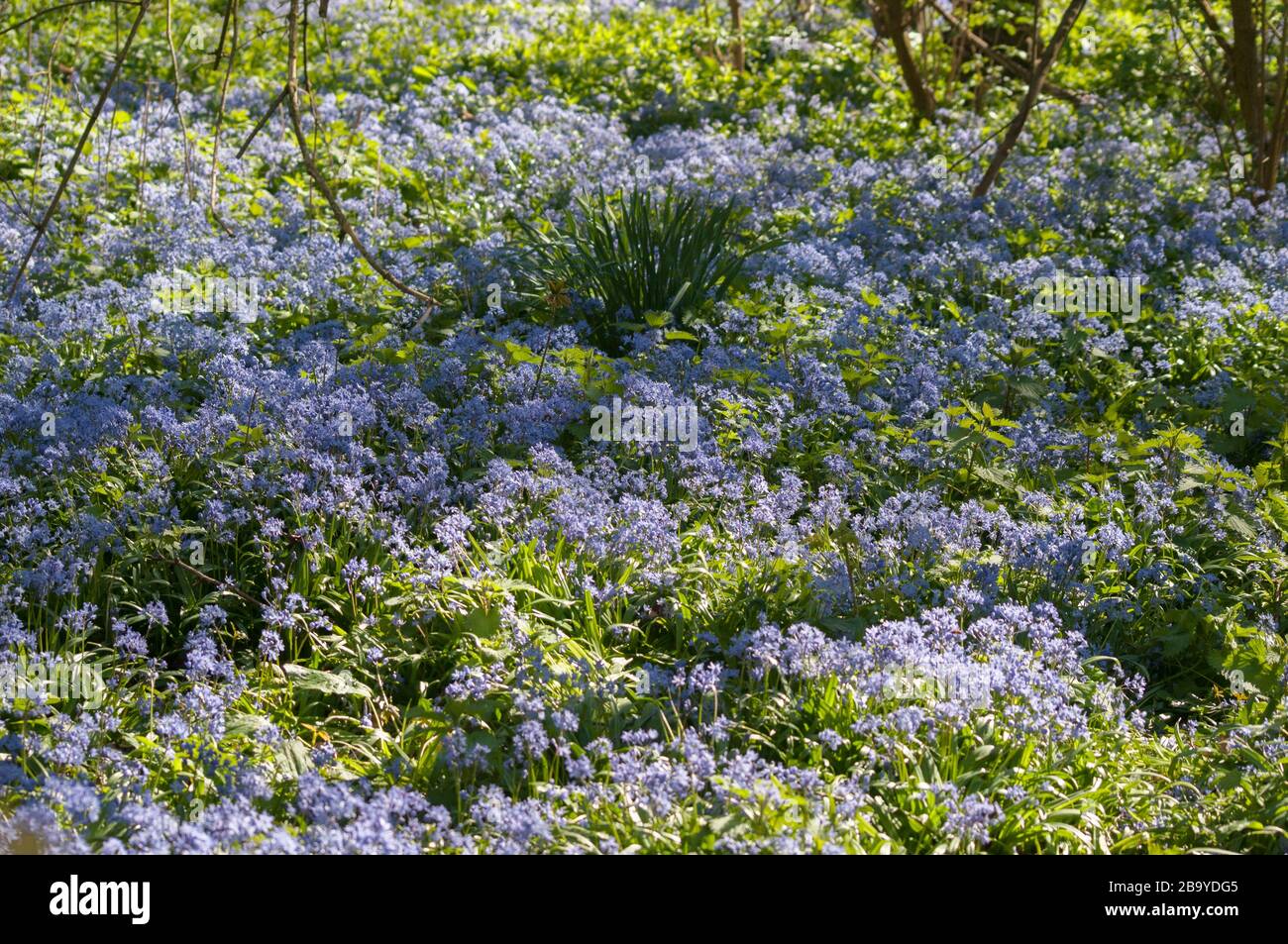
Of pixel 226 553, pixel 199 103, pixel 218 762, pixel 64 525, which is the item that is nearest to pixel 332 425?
pixel 226 553

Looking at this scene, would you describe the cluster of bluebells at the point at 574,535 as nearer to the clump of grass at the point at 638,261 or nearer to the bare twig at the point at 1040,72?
the clump of grass at the point at 638,261

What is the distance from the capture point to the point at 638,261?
258 inches

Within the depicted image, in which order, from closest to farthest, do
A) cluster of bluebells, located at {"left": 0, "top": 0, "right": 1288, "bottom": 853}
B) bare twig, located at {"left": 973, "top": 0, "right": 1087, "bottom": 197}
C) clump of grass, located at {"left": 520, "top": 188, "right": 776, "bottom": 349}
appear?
cluster of bluebells, located at {"left": 0, "top": 0, "right": 1288, "bottom": 853} → clump of grass, located at {"left": 520, "top": 188, "right": 776, "bottom": 349} → bare twig, located at {"left": 973, "top": 0, "right": 1087, "bottom": 197}

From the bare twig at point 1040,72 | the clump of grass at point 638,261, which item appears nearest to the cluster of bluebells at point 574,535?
the clump of grass at point 638,261

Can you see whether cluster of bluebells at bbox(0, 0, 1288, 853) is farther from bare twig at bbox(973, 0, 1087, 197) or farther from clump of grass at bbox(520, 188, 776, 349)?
bare twig at bbox(973, 0, 1087, 197)

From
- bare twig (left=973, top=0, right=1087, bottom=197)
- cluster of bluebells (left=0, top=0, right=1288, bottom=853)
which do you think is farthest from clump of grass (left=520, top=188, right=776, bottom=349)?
bare twig (left=973, top=0, right=1087, bottom=197)

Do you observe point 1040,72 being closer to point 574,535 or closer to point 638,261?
point 638,261

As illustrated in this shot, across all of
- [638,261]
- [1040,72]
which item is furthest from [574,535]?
[1040,72]

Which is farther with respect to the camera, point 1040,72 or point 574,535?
point 1040,72

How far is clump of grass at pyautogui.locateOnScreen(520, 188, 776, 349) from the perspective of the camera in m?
6.55

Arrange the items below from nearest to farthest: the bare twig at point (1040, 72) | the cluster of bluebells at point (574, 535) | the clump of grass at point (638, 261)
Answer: the cluster of bluebells at point (574, 535) → the clump of grass at point (638, 261) → the bare twig at point (1040, 72)

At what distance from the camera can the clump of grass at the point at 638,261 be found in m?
6.55
